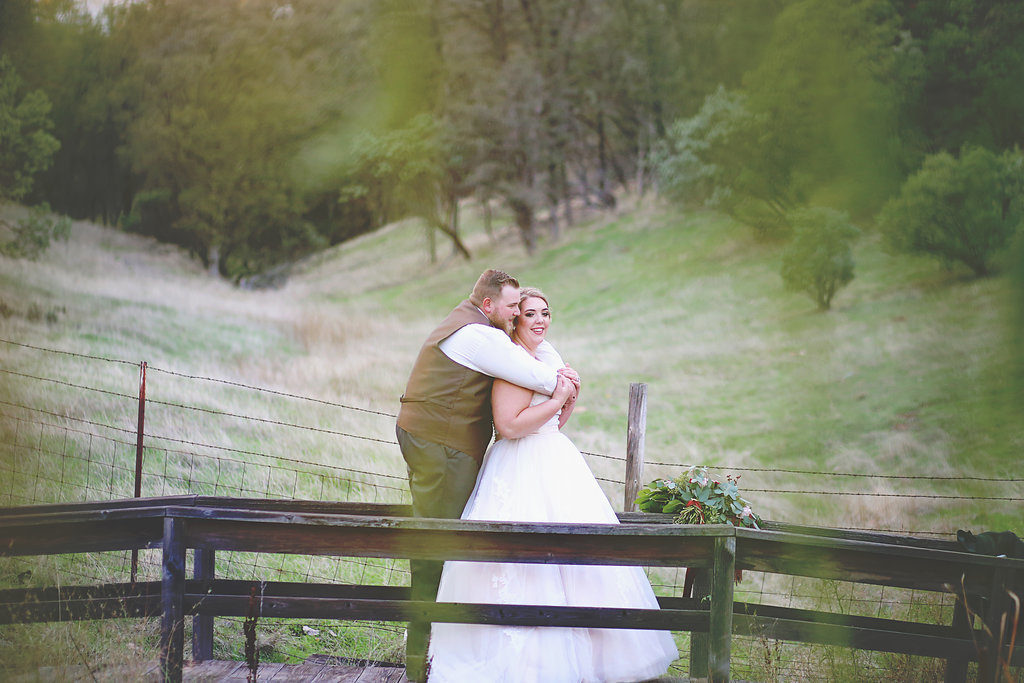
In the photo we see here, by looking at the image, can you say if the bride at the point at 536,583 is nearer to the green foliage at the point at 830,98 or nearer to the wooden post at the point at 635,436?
the wooden post at the point at 635,436

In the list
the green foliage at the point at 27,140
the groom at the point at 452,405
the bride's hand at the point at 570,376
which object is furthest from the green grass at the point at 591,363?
the green foliage at the point at 27,140

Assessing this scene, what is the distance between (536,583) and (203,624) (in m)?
1.50

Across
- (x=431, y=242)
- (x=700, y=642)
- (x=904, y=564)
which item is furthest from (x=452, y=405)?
(x=431, y=242)

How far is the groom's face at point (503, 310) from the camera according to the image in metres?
3.67

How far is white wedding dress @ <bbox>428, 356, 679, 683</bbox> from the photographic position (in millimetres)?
3463

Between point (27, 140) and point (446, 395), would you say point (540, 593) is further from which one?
point (27, 140)

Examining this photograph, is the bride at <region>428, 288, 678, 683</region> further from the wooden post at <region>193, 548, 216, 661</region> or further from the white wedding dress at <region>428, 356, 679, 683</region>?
the wooden post at <region>193, 548, 216, 661</region>

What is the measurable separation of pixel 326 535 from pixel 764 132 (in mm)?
2461

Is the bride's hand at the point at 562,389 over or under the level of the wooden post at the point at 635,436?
over

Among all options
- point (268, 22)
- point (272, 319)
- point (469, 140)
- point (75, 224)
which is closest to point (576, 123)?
point (469, 140)

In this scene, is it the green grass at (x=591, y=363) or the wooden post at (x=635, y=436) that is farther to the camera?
the wooden post at (x=635, y=436)

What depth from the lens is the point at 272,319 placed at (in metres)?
21.7

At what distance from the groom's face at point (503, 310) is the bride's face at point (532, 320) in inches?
3.6

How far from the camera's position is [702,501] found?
3.49 meters
